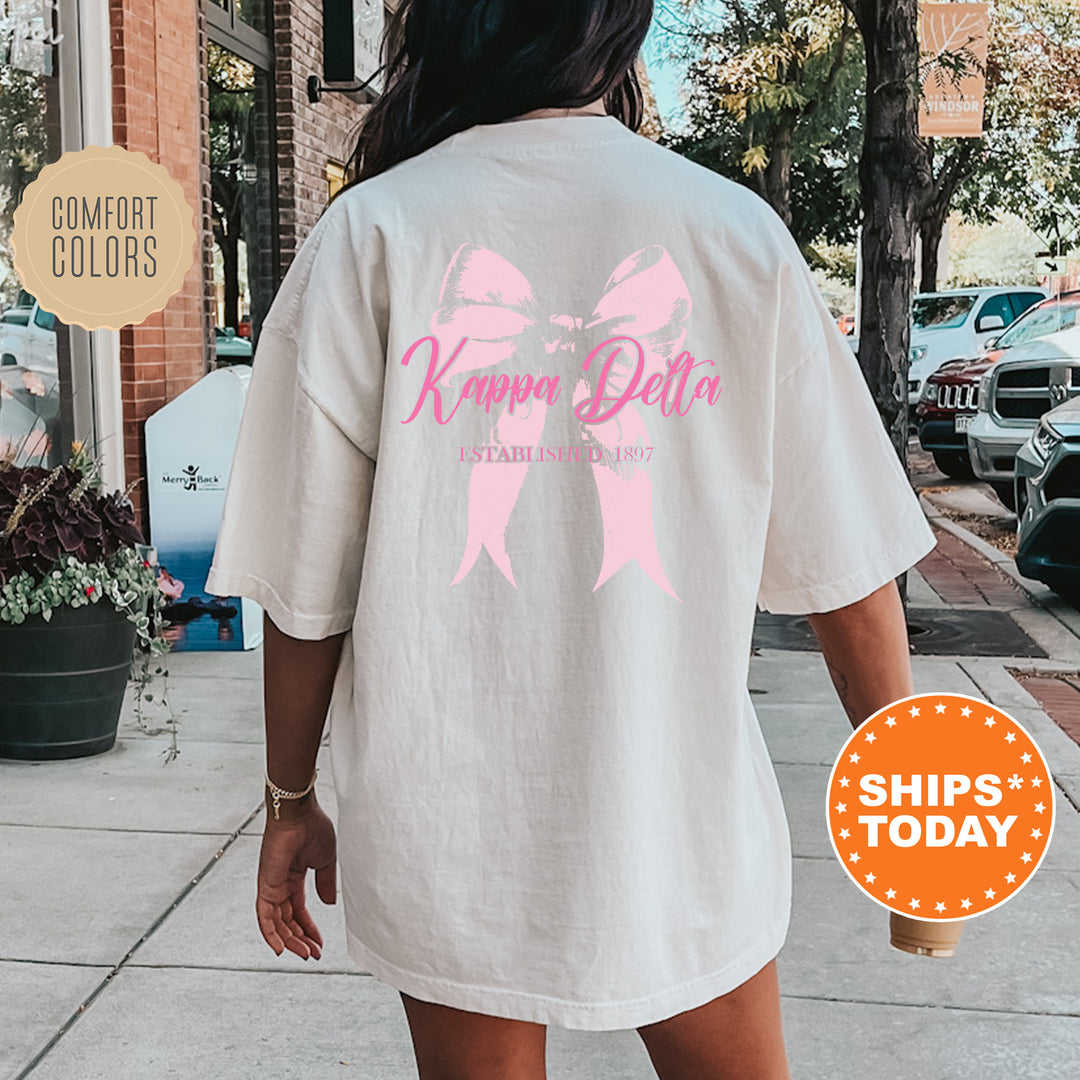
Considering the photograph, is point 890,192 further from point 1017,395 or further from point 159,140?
point 1017,395

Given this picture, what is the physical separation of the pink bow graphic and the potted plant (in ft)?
12.3

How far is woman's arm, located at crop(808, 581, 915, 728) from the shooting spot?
1635mm

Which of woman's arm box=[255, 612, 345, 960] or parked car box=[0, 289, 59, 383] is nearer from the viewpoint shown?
woman's arm box=[255, 612, 345, 960]

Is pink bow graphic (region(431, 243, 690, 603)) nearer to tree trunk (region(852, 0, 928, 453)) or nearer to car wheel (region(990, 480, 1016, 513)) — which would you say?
tree trunk (region(852, 0, 928, 453))

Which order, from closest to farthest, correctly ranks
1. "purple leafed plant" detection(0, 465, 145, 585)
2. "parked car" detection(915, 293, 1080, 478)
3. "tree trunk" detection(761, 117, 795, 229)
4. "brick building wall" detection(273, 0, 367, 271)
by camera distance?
"purple leafed plant" detection(0, 465, 145, 585), "brick building wall" detection(273, 0, 367, 271), "parked car" detection(915, 293, 1080, 478), "tree trunk" detection(761, 117, 795, 229)

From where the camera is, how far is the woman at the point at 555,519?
1.52 m

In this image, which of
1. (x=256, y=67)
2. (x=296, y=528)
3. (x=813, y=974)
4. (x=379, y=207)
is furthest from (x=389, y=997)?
(x=256, y=67)

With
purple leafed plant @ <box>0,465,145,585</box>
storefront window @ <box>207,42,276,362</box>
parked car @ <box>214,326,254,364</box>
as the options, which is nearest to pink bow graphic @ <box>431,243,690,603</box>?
purple leafed plant @ <box>0,465,145,585</box>

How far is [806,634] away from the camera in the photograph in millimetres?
7621

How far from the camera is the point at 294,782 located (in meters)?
1.76

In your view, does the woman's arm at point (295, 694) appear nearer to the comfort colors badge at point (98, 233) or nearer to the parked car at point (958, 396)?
the comfort colors badge at point (98, 233)

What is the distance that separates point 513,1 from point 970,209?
37803mm

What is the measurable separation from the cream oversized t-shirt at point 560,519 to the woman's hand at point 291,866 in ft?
0.77

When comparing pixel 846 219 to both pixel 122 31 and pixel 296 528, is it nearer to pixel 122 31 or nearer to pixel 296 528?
pixel 122 31
